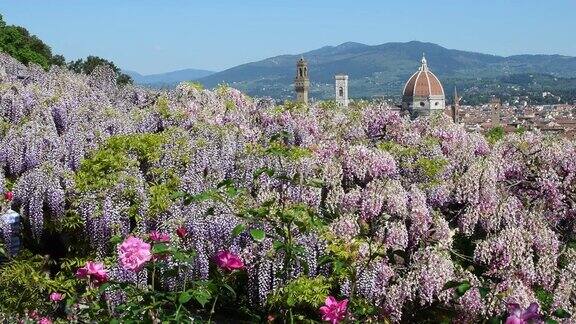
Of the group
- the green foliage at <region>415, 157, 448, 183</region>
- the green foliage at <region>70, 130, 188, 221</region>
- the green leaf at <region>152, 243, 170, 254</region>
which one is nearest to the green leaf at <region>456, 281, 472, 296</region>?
the green leaf at <region>152, 243, 170, 254</region>

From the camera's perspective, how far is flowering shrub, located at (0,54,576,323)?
24.2ft

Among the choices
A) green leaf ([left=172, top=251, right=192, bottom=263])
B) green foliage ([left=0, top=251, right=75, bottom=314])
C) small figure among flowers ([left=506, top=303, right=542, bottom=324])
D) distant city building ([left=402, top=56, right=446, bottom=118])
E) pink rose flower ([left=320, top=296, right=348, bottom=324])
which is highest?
green leaf ([left=172, top=251, right=192, bottom=263])

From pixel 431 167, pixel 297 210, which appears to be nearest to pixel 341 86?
pixel 431 167

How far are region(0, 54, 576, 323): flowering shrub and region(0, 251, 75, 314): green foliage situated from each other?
3 centimetres

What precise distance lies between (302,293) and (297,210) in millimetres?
2138

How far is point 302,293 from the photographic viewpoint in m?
7.27

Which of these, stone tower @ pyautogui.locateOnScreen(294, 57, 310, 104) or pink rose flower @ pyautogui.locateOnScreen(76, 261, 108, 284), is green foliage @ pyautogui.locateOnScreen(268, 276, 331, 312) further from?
stone tower @ pyautogui.locateOnScreen(294, 57, 310, 104)

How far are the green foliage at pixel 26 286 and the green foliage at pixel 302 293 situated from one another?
8.07 ft

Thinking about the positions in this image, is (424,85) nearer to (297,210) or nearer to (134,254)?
(297,210)

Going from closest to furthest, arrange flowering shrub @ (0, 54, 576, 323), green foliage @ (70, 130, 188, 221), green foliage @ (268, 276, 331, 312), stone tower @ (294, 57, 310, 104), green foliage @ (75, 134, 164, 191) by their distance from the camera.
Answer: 1. green foliage @ (268, 276, 331, 312)
2. flowering shrub @ (0, 54, 576, 323)
3. green foliage @ (70, 130, 188, 221)
4. green foliage @ (75, 134, 164, 191)
5. stone tower @ (294, 57, 310, 104)

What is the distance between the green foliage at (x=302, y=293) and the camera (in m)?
7.25

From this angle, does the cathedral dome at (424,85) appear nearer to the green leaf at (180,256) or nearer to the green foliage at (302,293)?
the green foliage at (302,293)

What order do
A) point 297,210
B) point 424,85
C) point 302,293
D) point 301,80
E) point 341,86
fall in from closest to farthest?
point 297,210
point 302,293
point 301,80
point 424,85
point 341,86

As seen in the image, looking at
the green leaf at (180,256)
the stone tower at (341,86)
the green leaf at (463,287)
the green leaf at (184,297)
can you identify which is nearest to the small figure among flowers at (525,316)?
the green leaf at (463,287)
